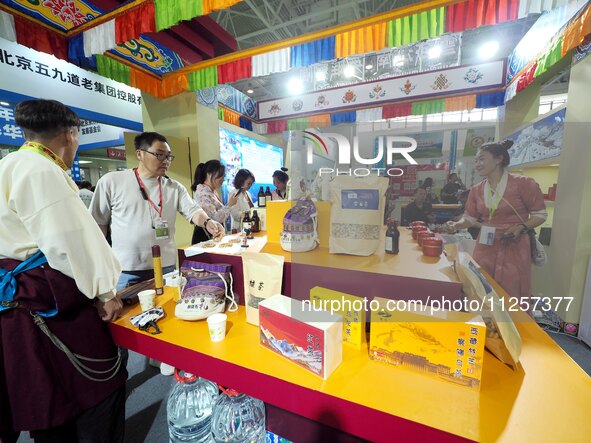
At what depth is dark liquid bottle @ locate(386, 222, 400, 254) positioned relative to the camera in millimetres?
1010

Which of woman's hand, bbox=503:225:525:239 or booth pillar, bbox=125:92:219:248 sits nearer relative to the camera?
woman's hand, bbox=503:225:525:239

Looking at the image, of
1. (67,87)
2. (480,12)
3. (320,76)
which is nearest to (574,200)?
(480,12)

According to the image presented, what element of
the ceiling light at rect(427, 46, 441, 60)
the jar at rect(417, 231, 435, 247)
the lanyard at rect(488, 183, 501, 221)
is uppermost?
the ceiling light at rect(427, 46, 441, 60)

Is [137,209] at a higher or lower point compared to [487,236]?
higher

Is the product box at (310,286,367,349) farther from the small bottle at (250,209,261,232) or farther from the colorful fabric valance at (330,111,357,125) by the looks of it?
the colorful fabric valance at (330,111,357,125)

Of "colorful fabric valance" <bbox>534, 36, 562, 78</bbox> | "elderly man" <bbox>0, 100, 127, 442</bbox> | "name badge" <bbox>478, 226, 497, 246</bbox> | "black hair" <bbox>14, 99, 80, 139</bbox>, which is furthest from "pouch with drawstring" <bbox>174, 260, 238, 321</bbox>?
"colorful fabric valance" <bbox>534, 36, 562, 78</bbox>

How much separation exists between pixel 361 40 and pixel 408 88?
254cm

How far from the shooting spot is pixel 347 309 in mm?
795

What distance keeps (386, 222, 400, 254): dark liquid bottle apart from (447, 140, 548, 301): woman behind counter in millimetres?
186

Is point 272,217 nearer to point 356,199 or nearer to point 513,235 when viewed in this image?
point 356,199

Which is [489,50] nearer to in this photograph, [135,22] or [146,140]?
[135,22]

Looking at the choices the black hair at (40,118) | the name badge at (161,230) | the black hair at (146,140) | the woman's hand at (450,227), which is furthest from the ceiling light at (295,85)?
the woman's hand at (450,227)

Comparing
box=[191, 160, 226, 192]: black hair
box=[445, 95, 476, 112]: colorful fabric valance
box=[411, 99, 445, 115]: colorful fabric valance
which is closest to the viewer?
box=[191, 160, 226, 192]: black hair

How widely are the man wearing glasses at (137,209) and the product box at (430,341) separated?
107cm
